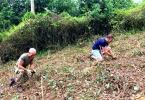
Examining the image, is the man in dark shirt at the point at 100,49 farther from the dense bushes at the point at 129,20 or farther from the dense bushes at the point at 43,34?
the dense bushes at the point at 129,20

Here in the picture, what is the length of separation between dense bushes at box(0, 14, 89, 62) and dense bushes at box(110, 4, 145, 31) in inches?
55.6

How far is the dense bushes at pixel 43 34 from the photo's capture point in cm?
1862

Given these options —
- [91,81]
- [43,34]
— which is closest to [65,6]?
[43,34]

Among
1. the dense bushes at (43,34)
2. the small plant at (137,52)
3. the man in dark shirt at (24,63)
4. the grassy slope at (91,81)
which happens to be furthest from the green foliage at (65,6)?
the man in dark shirt at (24,63)

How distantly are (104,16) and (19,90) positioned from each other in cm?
906

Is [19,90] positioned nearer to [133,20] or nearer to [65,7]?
[133,20]

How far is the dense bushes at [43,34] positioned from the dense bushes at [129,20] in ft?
4.64

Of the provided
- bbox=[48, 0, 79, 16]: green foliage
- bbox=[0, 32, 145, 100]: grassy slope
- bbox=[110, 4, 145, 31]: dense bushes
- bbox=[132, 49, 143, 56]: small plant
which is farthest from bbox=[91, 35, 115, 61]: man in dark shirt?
bbox=[48, 0, 79, 16]: green foliage

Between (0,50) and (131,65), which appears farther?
Result: (0,50)

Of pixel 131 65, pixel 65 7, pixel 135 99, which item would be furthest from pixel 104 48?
pixel 65 7

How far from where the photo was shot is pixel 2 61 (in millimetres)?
18234

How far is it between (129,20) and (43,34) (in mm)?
3994

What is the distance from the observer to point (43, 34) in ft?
63.1

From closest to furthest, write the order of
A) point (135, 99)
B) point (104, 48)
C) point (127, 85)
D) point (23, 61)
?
point (135, 99) < point (127, 85) < point (23, 61) < point (104, 48)
